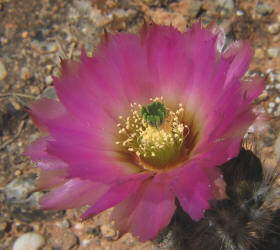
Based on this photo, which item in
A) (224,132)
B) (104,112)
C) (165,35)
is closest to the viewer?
(224,132)

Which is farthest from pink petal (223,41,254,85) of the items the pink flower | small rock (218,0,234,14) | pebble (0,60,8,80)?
pebble (0,60,8,80)

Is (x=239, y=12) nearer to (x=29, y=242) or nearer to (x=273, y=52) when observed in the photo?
(x=273, y=52)

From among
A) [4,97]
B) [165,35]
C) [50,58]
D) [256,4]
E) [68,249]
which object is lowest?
[68,249]

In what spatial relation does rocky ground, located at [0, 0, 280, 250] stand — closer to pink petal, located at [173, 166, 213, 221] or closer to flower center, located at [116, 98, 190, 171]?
flower center, located at [116, 98, 190, 171]

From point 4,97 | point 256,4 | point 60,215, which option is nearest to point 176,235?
point 60,215

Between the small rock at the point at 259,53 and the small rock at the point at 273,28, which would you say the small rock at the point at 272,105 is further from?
the small rock at the point at 273,28

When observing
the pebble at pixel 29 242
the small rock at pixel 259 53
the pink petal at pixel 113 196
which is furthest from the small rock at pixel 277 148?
the pebble at pixel 29 242

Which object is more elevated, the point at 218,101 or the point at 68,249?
the point at 218,101

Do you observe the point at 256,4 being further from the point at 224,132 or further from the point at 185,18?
the point at 224,132
